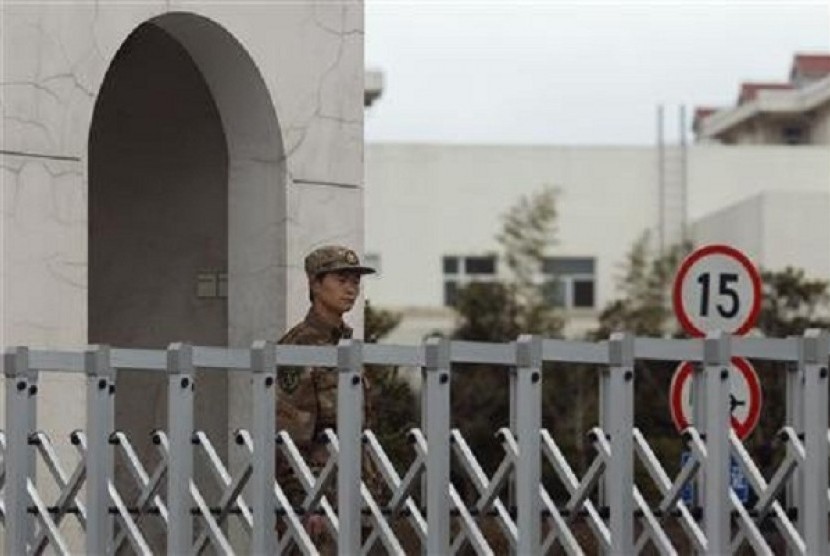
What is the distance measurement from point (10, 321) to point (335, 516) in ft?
10.3

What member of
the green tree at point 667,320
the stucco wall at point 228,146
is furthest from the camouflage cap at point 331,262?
the green tree at point 667,320

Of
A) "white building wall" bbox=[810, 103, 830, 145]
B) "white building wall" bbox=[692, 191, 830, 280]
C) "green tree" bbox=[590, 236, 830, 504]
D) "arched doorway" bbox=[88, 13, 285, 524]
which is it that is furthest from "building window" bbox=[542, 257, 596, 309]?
"arched doorway" bbox=[88, 13, 285, 524]

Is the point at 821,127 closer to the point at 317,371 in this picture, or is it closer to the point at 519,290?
the point at 519,290

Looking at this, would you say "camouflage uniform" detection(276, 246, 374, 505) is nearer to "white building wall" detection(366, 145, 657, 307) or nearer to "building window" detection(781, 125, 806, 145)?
"white building wall" detection(366, 145, 657, 307)

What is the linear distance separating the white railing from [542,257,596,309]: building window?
44.7 meters

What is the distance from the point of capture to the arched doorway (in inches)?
523

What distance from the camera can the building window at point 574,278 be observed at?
55219mm

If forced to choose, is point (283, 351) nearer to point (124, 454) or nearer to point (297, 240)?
point (124, 454)

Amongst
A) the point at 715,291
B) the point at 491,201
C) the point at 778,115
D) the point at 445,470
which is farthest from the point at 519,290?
the point at 445,470

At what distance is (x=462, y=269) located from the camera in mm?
54812

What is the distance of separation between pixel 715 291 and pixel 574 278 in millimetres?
40855

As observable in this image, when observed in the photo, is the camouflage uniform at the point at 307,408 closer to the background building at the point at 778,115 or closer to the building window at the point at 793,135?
the background building at the point at 778,115

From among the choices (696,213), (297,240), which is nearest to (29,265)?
(297,240)

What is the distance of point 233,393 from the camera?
13.5 m
